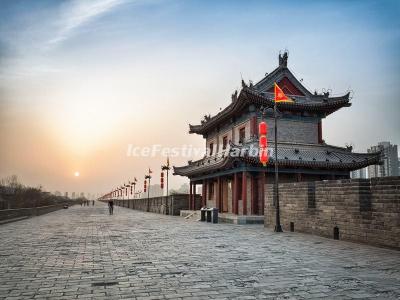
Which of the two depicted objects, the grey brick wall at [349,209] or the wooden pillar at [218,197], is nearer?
the grey brick wall at [349,209]

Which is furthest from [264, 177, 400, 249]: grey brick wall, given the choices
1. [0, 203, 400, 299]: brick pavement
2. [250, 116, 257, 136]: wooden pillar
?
[250, 116, 257, 136]: wooden pillar

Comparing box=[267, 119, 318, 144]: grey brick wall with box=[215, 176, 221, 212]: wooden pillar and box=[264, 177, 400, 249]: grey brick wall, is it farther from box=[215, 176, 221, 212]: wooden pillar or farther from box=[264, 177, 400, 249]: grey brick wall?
box=[264, 177, 400, 249]: grey brick wall

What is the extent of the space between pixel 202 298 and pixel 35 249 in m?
6.27

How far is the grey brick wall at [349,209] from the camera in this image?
931cm

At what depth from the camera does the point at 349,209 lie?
10992 millimetres

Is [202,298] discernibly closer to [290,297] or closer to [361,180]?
[290,297]

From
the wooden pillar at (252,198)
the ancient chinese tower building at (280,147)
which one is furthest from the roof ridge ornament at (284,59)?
the wooden pillar at (252,198)

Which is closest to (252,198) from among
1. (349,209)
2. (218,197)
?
(218,197)

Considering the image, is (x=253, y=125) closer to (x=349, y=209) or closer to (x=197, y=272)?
(x=349, y=209)

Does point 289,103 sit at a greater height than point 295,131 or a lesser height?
greater

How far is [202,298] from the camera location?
4453 millimetres

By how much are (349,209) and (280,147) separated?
12074 millimetres

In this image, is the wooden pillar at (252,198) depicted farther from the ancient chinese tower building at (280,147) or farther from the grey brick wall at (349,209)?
the grey brick wall at (349,209)

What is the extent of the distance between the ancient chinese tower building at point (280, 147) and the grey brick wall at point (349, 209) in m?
6.35
